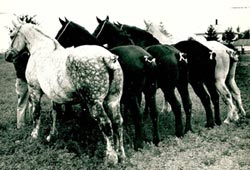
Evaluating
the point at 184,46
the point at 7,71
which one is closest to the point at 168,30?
the point at 184,46

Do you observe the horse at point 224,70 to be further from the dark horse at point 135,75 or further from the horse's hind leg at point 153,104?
the dark horse at point 135,75

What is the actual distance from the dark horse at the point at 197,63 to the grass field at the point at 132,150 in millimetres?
623

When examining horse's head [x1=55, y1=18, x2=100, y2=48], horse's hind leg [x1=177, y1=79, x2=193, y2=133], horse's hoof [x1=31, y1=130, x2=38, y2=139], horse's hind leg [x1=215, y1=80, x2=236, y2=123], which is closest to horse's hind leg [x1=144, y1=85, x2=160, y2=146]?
horse's hind leg [x1=177, y1=79, x2=193, y2=133]

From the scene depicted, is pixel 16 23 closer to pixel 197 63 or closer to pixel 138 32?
pixel 138 32

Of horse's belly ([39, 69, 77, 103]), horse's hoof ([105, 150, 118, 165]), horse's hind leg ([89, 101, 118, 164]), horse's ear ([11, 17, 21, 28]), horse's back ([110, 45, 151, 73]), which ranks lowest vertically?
horse's hoof ([105, 150, 118, 165])

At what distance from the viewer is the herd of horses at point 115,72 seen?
219 inches

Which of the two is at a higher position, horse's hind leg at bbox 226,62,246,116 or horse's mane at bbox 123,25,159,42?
horse's mane at bbox 123,25,159,42

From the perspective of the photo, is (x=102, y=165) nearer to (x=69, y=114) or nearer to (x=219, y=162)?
(x=219, y=162)

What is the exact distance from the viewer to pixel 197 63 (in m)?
8.19

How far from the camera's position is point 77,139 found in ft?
23.7

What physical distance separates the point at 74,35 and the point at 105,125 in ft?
9.04

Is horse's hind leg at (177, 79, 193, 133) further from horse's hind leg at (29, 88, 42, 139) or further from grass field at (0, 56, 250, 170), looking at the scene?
horse's hind leg at (29, 88, 42, 139)

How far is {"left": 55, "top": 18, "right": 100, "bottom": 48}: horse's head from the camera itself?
737 centimetres

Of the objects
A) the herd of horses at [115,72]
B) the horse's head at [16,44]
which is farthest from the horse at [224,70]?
the horse's head at [16,44]
